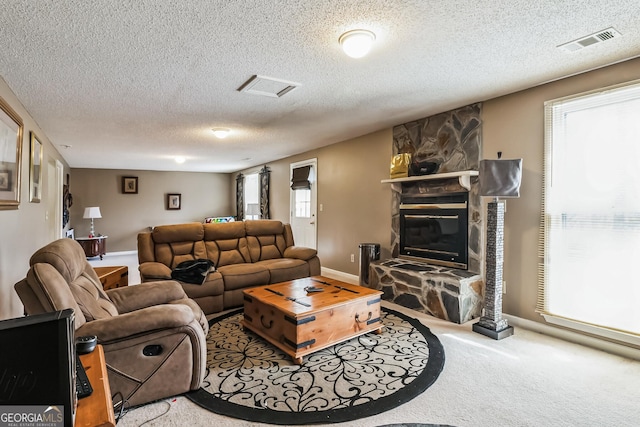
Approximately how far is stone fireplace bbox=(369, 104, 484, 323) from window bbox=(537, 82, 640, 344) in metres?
0.68

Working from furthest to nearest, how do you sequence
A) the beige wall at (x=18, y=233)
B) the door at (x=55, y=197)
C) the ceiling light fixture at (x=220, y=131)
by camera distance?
the door at (x=55, y=197) → the ceiling light fixture at (x=220, y=131) → the beige wall at (x=18, y=233)

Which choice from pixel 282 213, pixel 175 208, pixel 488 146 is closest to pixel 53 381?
pixel 488 146

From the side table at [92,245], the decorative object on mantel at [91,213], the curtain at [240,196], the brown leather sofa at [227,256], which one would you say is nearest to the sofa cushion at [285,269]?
the brown leather sofa at [227,256]

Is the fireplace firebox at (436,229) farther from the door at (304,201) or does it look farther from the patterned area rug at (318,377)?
the door at (304,201)

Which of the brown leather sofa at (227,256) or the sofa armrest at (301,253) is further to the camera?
the sofa armrest at (301,253)

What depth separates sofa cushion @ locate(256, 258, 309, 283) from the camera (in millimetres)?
4109

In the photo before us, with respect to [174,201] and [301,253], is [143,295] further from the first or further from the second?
[174,201]

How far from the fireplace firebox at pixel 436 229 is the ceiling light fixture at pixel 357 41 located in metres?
2.24

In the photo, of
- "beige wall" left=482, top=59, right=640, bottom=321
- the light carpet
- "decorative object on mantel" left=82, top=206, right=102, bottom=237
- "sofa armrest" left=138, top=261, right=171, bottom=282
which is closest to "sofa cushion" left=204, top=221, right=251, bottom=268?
"sofa armrest" left=138, top=261, right=171, bottom=282

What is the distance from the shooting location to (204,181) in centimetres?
984

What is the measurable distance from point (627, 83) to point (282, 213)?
5.85 meters

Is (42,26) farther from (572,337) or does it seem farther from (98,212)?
(98,212)

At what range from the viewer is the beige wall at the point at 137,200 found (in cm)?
848

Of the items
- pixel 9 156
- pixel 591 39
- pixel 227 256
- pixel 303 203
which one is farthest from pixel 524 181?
pixel 9 156
